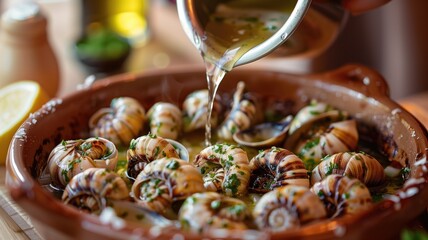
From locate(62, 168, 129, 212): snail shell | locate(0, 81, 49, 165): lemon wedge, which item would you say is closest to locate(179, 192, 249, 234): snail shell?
locate(62, 168, 129, 212): snail shell

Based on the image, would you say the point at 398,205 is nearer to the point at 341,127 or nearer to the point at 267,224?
the point at 267,224

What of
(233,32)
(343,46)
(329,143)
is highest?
(233,32)

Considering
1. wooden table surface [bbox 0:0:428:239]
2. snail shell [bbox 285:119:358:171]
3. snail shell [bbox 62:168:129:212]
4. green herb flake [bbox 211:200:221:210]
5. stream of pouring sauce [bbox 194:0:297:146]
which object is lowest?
wooden table surface [bbox 0:0:428:239]

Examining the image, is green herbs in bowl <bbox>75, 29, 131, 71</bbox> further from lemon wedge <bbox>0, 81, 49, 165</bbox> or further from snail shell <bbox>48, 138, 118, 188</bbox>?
snail shell <bbox>48, 138, 118, 188</bbox>

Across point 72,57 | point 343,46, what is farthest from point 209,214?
point 343,46

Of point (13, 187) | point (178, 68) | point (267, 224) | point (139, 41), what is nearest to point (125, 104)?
point (178, 68)

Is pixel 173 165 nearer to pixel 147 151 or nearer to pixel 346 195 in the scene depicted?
pixel 147 151

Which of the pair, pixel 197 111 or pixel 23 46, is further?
pixel 23 46
